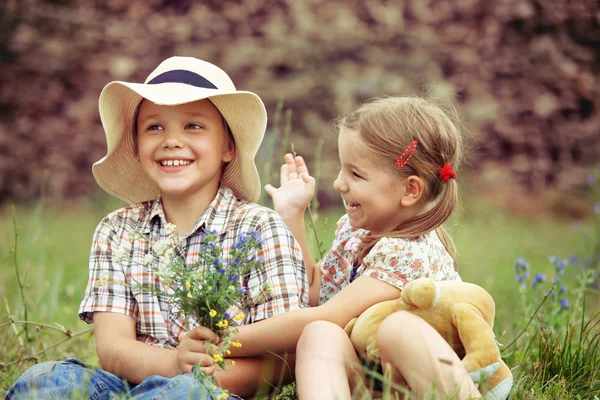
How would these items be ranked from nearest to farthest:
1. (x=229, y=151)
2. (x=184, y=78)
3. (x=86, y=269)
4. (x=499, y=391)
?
1. (x=499, y=391)
2. (x=184, y=78)
3. (x=229, y=151)
4. (x=86, y=269)

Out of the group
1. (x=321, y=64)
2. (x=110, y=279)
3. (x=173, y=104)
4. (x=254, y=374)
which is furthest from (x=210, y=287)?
(x=321, y=64)

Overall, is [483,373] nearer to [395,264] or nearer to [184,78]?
[395,264]

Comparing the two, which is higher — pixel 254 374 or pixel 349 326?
pixel 349 326

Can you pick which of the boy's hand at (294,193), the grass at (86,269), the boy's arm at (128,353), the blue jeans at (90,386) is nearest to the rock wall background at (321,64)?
the grass at (86,269)

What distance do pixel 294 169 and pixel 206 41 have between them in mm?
4443

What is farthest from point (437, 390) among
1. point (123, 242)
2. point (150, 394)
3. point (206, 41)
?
point (206, 41)

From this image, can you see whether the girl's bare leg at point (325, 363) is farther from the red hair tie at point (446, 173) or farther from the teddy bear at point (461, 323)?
the red hair tie at point (446, 173)

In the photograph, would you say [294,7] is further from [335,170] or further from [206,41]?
[335,170]

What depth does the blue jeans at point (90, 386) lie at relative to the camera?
6.84 feet

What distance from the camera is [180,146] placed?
99.1 inches

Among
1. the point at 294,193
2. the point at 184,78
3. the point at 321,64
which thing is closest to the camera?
the point at 184,78

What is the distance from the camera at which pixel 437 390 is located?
6.60ft

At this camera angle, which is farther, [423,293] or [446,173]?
[446,173]

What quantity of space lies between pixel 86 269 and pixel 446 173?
3209 mm
